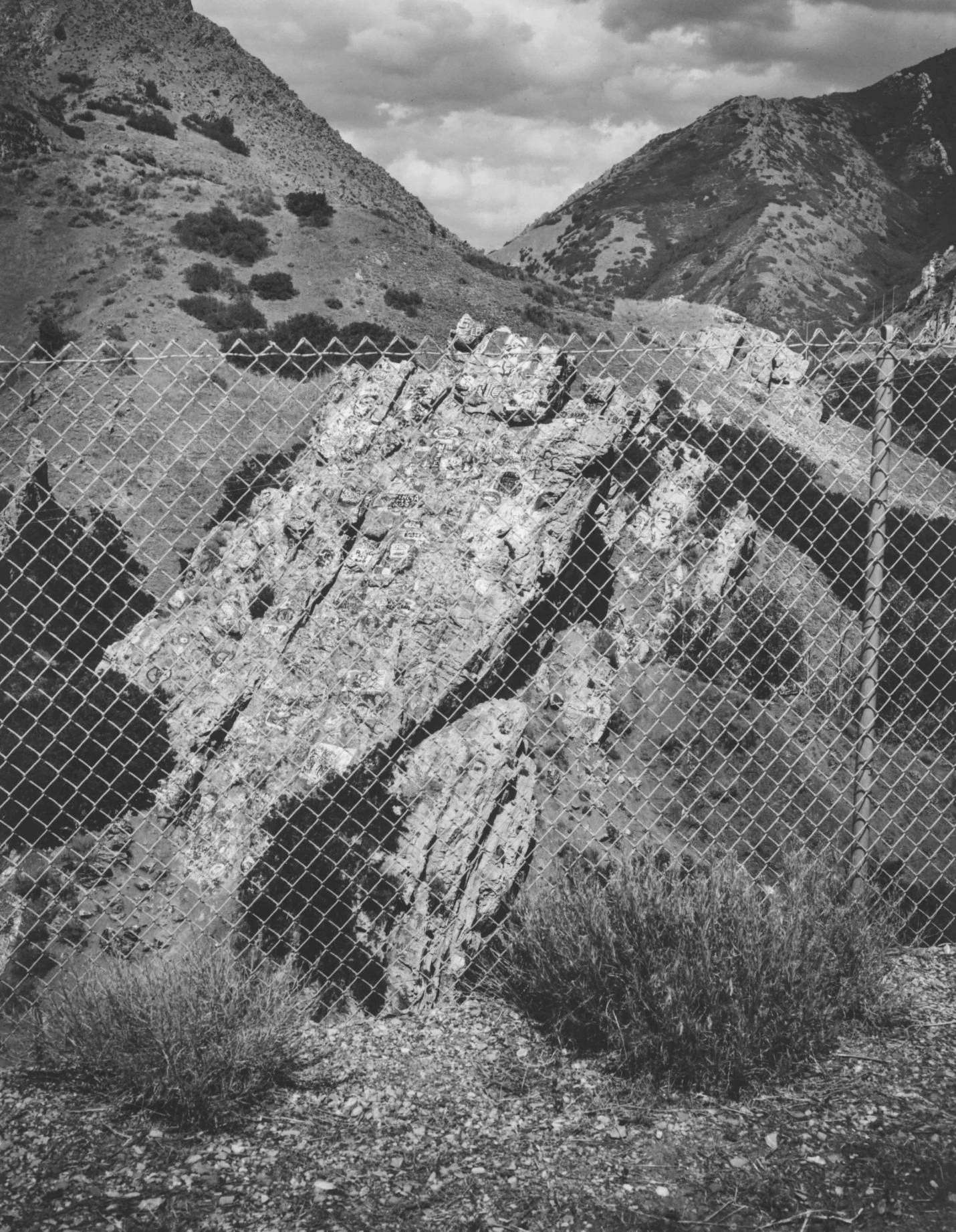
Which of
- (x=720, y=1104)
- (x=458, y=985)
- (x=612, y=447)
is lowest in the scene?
(x=458, y=985)

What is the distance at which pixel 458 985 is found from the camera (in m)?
4.00

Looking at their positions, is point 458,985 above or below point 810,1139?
below

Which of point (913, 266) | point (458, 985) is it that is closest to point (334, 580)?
point (458, 985)

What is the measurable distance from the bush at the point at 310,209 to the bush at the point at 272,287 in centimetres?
756

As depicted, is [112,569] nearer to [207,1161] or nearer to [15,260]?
[207,1161]

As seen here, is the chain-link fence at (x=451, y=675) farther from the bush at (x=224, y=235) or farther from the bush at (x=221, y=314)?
the bush at (x=224, y=235)

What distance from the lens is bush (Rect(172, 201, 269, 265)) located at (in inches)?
1446

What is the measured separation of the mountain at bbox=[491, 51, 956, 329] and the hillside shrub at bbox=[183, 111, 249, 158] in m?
31.8

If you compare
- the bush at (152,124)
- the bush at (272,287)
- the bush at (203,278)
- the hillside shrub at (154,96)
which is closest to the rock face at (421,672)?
the bush at (203,278)

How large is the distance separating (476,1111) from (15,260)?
134 ft

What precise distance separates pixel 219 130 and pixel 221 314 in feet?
139

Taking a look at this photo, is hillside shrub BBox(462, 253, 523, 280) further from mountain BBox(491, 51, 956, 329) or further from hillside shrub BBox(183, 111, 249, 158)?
mountain BBox(491, 51, 956, 329)

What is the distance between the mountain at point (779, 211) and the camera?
8656 cm

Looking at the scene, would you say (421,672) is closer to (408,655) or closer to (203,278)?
(408,655)
